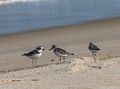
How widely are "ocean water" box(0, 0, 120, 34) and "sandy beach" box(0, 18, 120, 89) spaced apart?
188cm

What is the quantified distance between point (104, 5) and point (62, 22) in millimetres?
8937

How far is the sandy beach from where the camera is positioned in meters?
12.1

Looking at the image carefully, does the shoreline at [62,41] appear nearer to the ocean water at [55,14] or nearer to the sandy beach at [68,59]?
the sandy beach at [68,59]

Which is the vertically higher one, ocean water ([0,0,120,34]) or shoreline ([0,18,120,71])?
ocean water ([0,0,120,34])

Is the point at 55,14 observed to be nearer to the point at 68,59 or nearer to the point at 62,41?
the point at 62,41

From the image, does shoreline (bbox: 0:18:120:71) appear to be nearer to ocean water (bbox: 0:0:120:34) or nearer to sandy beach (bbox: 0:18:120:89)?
sandy beach (bbox: 0:18:120:89)

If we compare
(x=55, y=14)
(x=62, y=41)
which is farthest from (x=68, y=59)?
(x=55, y=14)

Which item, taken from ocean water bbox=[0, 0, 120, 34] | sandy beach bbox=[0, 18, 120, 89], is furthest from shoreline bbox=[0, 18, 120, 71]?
ocean water bbox=[0, 0, 120, 34]

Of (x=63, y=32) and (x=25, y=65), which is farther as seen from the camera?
(x=63, y=32)

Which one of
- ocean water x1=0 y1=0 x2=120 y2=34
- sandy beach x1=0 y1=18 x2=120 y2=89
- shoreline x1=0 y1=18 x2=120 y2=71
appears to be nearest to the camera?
sandy beach x1=0 y1=18 x2=120 y2=89

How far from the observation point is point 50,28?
28250 mm

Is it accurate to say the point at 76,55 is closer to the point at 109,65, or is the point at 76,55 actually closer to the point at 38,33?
the point at 109,65

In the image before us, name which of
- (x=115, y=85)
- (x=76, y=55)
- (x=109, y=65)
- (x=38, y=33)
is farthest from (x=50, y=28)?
(x=115, y=85)

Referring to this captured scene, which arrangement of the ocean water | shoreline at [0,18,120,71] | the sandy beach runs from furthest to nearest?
the ocean water < shoreline at [0,18,120,71] < the sandy beach
